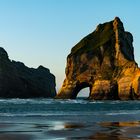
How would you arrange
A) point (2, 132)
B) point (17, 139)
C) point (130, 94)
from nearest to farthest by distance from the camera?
1. point (17, 139)
2. point (2, 132)
3. point (130, 94)

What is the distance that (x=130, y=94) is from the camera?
430 feet

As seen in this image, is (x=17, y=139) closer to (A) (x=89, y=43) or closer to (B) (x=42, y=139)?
(B) (x=42, y=139)

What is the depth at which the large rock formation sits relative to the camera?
138 metres

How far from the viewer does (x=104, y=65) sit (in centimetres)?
15412

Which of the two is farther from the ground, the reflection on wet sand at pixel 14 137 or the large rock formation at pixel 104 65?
the large rock formation at pixel 104 65

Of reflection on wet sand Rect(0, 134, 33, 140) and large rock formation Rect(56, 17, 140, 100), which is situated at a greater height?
large rock formation Rect(56, 17, 140, 100)

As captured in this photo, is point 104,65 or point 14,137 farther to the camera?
point 104,65

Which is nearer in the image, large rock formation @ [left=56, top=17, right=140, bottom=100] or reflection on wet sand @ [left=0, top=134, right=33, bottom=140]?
reflection on wet sand @ [left=0, top=134, right=33, bottom=140]

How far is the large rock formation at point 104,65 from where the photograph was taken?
138125 millimetres

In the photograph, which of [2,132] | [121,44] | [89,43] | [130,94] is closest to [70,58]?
[89,43]

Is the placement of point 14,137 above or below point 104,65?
below

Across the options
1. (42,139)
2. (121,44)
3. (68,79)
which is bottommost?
(42,139)

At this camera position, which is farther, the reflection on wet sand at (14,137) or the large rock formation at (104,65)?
the large rock formation at (104,65)

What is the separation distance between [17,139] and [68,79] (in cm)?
13449
